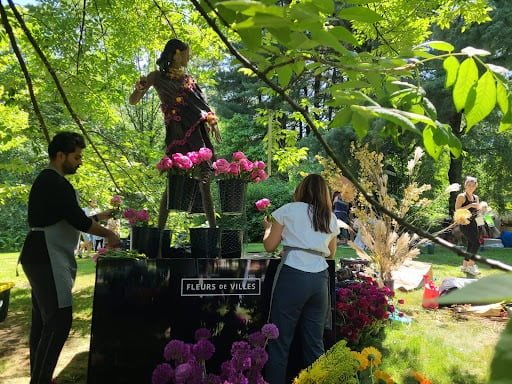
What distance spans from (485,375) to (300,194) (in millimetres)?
3239

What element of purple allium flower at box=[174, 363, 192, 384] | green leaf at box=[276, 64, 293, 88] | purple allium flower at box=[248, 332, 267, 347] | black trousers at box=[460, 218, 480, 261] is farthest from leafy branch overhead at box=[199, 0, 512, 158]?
black trousers at box=[460, 218, 480, 261]

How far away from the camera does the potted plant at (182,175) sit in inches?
133

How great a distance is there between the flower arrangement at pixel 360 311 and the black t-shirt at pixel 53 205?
262cm

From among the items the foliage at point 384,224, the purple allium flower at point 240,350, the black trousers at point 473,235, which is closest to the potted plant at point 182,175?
the purple allium flower at point 240,350

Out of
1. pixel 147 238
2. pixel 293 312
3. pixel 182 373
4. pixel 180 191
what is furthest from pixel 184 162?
pixel 182 373

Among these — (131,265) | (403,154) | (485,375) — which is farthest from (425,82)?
(485,375)

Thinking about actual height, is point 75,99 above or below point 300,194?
above

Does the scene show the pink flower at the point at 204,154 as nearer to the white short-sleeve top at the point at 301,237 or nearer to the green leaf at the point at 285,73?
the white short-sleeve top at the point at 301,237

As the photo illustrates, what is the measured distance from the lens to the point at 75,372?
421cm

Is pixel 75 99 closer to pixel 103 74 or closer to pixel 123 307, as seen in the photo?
pixel 103 74

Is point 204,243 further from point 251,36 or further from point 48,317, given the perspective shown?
point 251,36

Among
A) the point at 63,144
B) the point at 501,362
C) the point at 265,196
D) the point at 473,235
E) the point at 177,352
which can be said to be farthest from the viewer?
Result: the point at 265,196

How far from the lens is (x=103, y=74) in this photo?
5.77 m

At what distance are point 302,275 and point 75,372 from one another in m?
2.46
